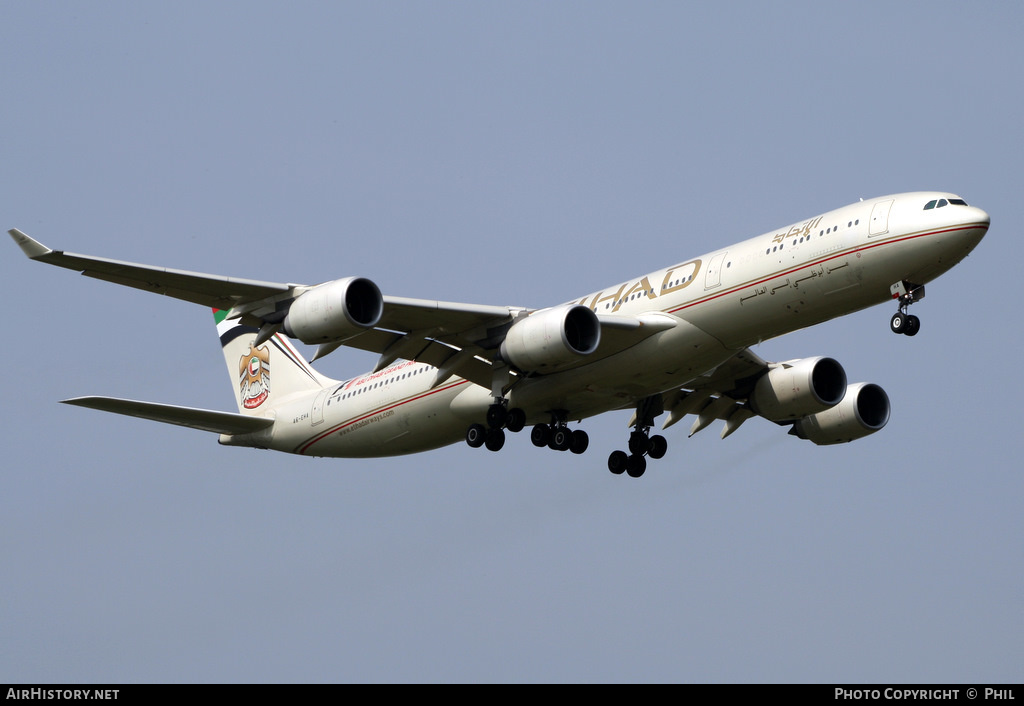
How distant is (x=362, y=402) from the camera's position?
39.7m

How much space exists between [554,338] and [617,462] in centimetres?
808

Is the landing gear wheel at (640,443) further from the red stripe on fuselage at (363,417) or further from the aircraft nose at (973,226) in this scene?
the aircraft nose at (973,226)

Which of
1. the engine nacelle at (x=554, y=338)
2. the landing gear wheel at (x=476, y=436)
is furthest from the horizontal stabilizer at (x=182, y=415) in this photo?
the engine nacelle at (x=554, y=338)

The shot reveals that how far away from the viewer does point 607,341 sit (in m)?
34.0

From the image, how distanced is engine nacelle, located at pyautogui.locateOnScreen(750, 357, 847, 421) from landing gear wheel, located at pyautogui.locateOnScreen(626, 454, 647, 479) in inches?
151

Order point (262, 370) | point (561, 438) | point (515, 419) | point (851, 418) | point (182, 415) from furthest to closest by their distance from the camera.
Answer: point (262, 370) < point (851, 418) < point (182, 415) < point (561, 438) < point (515, 419)

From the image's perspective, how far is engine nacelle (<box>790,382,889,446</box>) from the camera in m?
40.3

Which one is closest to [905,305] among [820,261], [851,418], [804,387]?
[820,261]

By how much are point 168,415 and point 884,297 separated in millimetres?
18756

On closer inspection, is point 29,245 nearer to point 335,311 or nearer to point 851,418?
point 335,311

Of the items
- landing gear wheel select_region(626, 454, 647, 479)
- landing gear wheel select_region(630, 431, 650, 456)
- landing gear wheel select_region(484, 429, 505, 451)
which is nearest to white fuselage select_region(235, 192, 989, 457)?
landing gear wheel select_region(484, 429, 505, 451)

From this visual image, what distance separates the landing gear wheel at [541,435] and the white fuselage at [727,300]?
0.80ft
